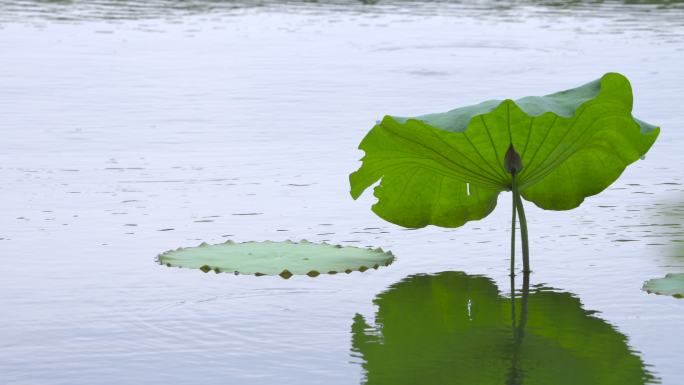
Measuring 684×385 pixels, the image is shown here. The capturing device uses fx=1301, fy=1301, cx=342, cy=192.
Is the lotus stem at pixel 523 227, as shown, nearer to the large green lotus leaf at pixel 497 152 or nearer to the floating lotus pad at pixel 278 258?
the large green lotus leaf at pixel 497 152

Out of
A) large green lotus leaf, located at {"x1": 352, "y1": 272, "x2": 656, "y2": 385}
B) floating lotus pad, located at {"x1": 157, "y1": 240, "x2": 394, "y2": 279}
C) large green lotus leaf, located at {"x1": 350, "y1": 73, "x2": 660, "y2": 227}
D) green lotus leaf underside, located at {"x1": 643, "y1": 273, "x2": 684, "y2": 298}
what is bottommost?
large green lotus leaf, located at {"x1": 352, "y1": 272, "x2": 656, "y2": 385}

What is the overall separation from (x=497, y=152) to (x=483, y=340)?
2.50 feet

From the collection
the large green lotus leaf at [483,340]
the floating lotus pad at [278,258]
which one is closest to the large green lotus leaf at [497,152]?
the floating lotus pad at [278,258]

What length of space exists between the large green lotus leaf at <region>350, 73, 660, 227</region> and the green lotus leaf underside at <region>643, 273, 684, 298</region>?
0.38m

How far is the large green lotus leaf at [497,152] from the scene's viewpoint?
11.7 feet

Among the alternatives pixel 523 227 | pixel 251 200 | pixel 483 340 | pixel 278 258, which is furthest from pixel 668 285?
pixel 251 200

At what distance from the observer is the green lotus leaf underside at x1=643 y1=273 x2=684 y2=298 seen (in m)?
3.49

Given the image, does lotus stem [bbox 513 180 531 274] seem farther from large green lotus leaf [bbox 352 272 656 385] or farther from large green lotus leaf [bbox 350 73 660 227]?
large green lotus leaf [bbox 352 272 656 385]

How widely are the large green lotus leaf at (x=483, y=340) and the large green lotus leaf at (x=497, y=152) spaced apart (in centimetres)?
30

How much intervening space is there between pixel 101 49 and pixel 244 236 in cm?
637

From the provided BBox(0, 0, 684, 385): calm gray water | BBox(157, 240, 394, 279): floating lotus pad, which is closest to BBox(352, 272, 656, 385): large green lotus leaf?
BBox(0, 0, 684, 385): calm gray water

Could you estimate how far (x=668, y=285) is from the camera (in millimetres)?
3561

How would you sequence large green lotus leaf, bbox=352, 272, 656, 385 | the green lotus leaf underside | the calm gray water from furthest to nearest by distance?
the green lotus leaf underside < the calm gray water < large green lotus leaf, bbox=352, 272, 656, 385

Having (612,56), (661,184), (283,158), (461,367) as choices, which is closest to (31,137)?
(283,158)
